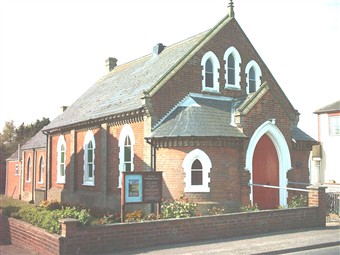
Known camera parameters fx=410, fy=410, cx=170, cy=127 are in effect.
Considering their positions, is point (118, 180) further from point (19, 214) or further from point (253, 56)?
point (253, 56)

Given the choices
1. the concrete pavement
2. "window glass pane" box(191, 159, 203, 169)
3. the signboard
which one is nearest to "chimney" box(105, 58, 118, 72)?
"window glass pane" box(191, 159, 203, 169)

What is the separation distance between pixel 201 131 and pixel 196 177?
6.60ft

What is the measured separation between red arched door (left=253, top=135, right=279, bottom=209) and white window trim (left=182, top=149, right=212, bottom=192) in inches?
106

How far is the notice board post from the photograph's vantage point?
13.4 m

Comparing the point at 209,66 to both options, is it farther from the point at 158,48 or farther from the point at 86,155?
the point at 86,155

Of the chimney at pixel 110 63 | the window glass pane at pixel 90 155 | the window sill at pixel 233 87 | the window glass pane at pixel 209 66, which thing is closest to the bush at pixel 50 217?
the window glass pane at pixel 90 155

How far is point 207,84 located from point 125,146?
5175 mm

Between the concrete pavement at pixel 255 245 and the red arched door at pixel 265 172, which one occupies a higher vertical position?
the red arched door at pixel 265 172

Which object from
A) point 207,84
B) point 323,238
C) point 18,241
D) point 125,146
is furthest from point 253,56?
point 18,241

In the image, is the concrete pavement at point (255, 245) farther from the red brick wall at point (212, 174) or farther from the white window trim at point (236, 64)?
the white window trim at point (236, 64)

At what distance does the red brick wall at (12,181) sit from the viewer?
140 ft

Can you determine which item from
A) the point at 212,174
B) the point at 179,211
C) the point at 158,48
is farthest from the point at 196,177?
the point at 158,48

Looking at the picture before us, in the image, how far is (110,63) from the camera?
111ft

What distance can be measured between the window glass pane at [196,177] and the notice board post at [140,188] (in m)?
4.00
